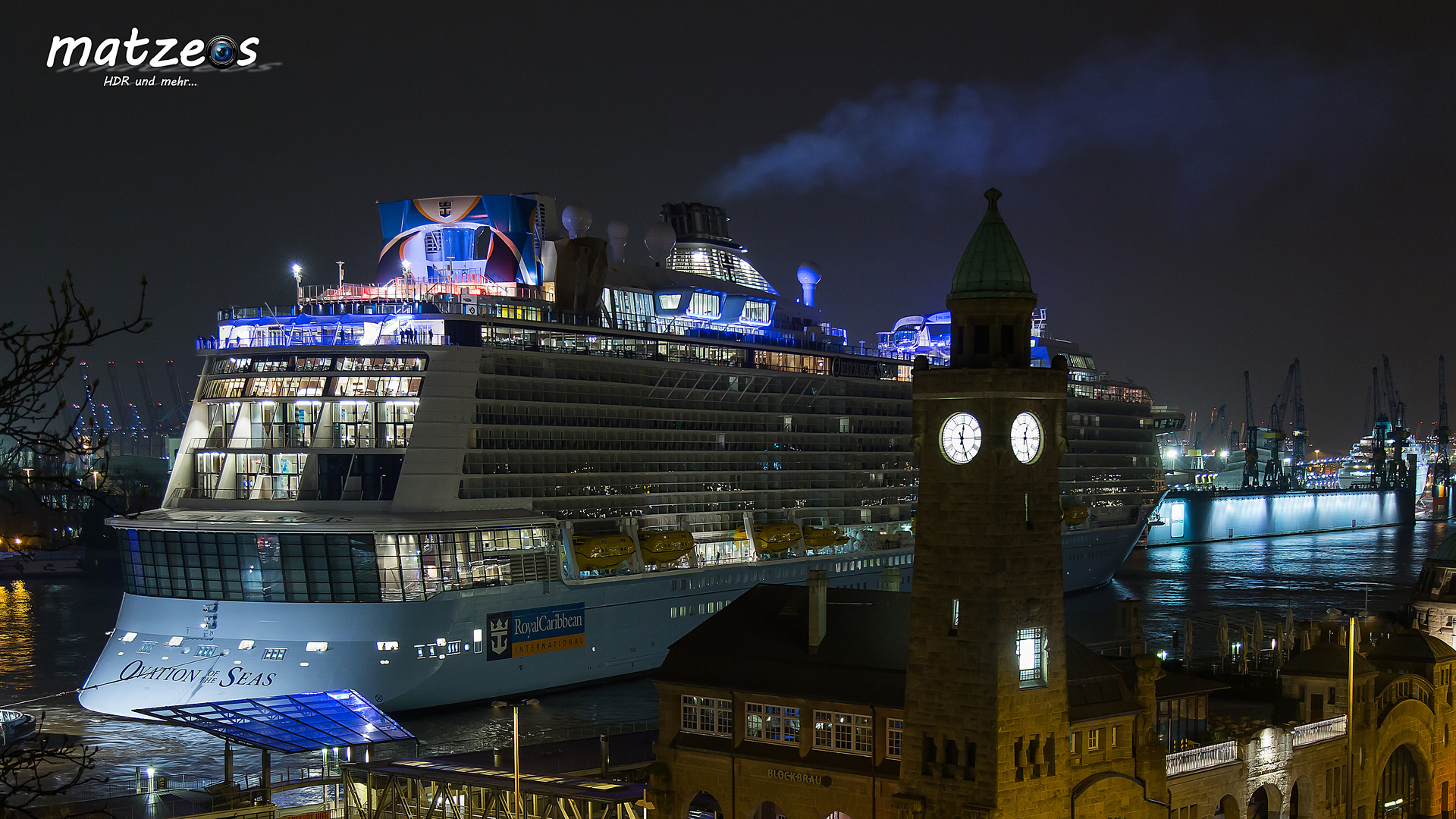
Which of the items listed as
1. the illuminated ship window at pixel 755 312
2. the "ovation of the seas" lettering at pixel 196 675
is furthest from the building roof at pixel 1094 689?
the illuminated ship window at pixel 755 312

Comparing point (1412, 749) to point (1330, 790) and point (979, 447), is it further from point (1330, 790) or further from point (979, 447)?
point (979, 447)

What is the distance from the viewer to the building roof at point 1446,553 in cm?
5812

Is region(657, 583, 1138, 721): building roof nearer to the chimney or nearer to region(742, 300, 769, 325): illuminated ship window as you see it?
the chimney

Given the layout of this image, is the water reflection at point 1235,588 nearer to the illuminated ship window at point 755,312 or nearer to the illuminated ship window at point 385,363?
the illuminated ship window at point 755,312

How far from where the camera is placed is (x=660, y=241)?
92.6m

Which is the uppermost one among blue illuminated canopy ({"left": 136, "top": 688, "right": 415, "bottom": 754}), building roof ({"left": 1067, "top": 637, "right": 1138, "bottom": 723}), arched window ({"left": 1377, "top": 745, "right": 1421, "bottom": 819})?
building roof ({"left": 1067, "top": 637, "right": 1138, "bottom": 723})

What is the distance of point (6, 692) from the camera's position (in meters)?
72.8

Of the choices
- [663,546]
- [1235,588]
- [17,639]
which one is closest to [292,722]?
[663,546]

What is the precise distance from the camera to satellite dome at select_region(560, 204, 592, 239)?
263 ft

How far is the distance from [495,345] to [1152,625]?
179 ft

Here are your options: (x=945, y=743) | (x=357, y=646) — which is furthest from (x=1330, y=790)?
(x=357, y=646)

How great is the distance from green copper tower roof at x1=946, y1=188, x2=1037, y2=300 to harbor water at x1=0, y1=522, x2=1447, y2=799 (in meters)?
25.0

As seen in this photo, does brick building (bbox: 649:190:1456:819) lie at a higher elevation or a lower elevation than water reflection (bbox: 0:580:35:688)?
higher

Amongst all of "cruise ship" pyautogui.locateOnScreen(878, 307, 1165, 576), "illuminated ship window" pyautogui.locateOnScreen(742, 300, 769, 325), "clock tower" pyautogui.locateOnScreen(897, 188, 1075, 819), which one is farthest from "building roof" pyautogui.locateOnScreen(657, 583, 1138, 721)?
"cruise ship" pyautogui.locateOnScreen(878, 307, 1165, 576)
